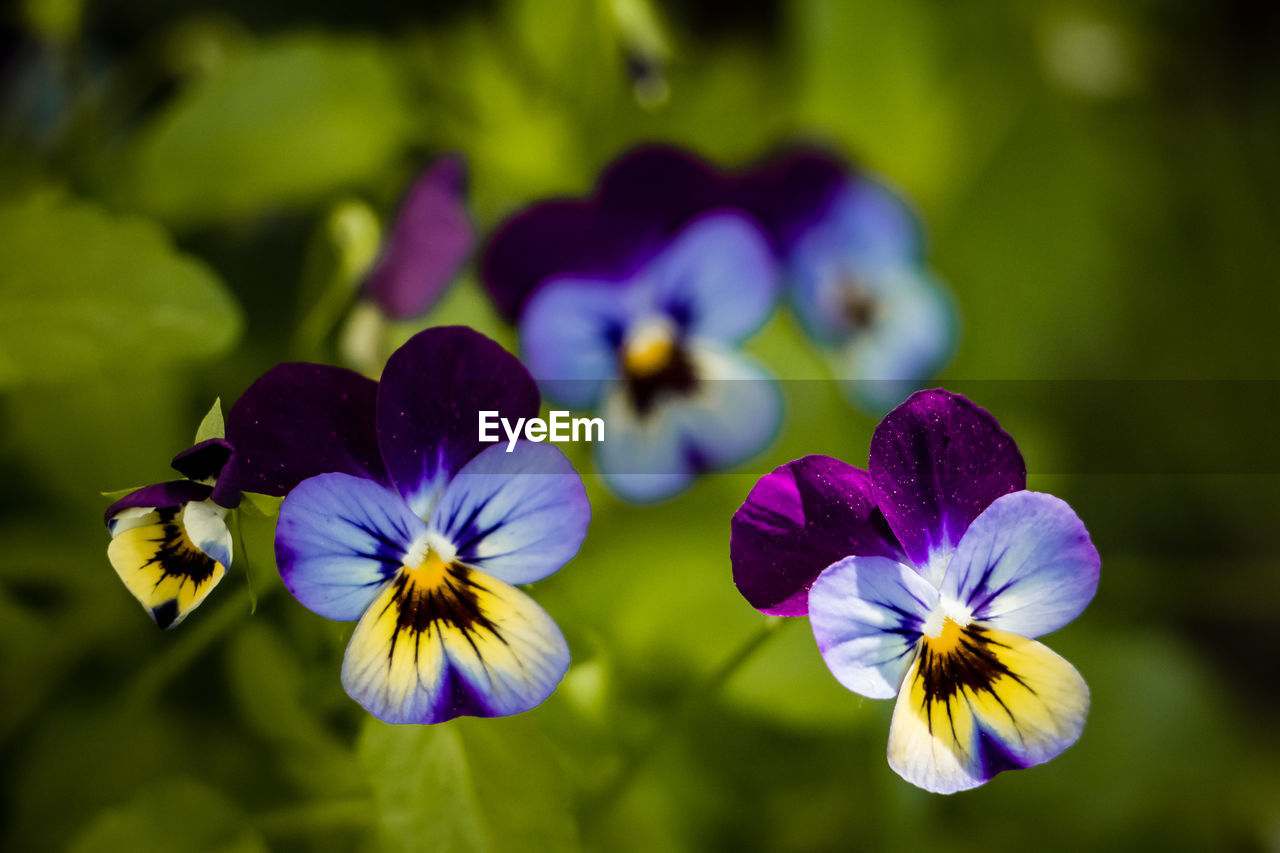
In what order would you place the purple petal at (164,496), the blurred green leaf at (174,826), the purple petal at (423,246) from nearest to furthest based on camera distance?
1. the purple petal at (164,496)
2. the blurred green leaf at (174,826)
3. the purple petal at (423,246)

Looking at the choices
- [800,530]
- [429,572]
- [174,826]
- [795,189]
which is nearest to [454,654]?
[429,572]

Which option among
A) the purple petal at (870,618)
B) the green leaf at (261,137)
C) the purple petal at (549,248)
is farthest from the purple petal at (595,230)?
the purple petal at (870,618)

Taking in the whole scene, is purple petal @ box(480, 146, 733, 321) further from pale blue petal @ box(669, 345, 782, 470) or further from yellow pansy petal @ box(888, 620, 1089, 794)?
yellow pansy petal @ box(888, 620, 1089, 794)

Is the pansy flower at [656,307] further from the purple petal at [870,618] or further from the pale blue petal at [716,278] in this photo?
the purple petal at [870,618]

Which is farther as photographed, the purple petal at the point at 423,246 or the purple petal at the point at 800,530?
the purple petal at the point at 423,246

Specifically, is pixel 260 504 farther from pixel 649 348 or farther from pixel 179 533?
pixel 649 348

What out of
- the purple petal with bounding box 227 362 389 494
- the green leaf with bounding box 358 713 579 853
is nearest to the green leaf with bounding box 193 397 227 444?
the purple petal with bounding box 227 362 389 494

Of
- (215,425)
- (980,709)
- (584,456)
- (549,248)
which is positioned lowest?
(980,709)
